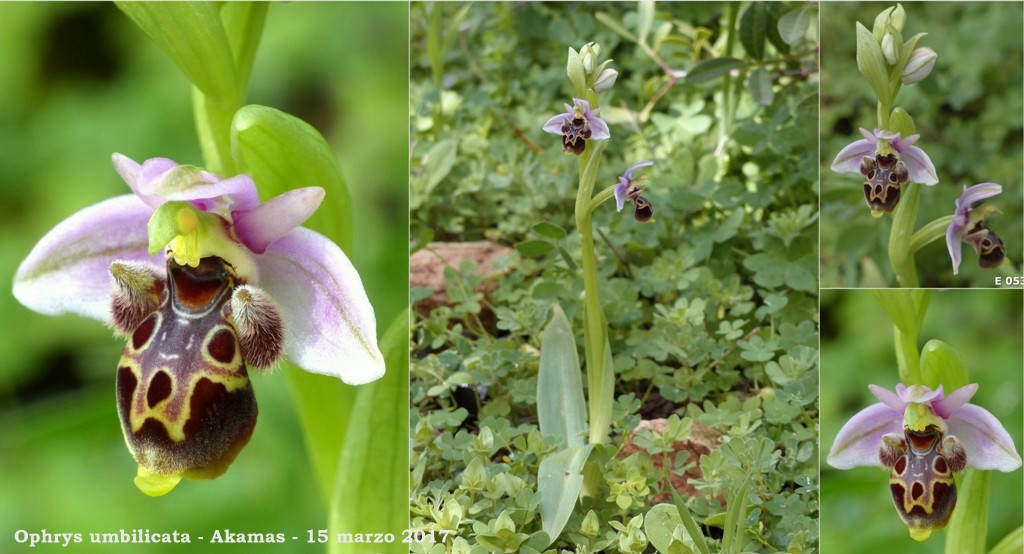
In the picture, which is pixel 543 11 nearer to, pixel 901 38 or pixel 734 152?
pixel 734 152

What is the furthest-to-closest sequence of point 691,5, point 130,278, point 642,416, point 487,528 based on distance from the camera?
1. point 691,5
2. point 642,416
3. point 487,528
4. point 130,278

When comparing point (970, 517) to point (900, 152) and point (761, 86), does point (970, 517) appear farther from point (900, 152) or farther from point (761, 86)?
point (761, 86)

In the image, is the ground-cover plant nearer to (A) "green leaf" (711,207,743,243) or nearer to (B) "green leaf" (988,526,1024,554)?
(A) "green leaf" (711,207,743,243)

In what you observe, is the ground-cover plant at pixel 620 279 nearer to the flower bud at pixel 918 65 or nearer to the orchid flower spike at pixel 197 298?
the flower bud at pixel 918 65

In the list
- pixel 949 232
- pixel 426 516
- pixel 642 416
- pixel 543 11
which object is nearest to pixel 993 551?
pixel 949 232

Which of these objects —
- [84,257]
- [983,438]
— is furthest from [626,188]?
[84,257]

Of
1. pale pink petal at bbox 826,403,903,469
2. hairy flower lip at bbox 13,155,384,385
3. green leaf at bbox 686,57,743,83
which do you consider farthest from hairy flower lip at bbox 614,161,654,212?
pale pink petal at bbox 826,403,903,469

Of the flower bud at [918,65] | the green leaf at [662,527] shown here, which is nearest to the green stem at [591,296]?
the green leaf at [662,527]
